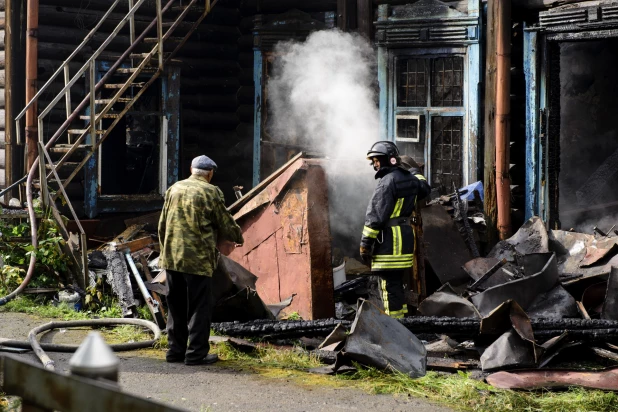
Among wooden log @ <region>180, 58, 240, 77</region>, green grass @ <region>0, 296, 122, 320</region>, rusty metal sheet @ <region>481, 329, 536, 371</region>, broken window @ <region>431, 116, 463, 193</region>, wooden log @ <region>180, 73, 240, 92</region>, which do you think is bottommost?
rusty metal sheet @ <region>481, 329, 536, 371</region>

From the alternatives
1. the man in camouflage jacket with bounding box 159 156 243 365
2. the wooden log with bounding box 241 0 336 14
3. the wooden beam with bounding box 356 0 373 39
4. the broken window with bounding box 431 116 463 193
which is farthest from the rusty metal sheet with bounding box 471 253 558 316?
the wooden log with bounding box 241 0 336 14

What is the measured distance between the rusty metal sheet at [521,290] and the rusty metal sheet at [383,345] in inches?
49.2

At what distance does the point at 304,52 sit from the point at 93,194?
3779 mm

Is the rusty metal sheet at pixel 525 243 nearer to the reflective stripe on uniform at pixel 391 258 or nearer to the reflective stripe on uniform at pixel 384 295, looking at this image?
the reflective stripe on uniform at pixel 391 258

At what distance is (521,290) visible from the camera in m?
8.78

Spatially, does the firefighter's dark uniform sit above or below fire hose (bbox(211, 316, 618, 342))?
above

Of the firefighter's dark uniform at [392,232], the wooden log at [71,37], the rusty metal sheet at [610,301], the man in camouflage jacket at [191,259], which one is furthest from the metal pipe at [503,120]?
the wooden log at [71,37]

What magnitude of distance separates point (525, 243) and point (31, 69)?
23.5ft

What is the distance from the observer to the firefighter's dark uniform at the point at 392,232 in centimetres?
883

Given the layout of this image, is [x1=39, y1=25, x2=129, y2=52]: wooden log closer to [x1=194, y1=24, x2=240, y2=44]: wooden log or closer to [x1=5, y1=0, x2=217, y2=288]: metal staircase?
[x1=5, y1=0, x2=217, y2=288]: metal staircase

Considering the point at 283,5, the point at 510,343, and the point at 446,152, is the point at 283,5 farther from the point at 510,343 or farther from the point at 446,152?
the point at 510,343

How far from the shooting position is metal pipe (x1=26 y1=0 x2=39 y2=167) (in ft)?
41.0

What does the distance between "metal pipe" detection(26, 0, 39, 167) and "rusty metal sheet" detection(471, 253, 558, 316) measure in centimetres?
689

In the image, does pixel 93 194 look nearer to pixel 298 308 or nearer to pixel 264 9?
pixel 264 9
